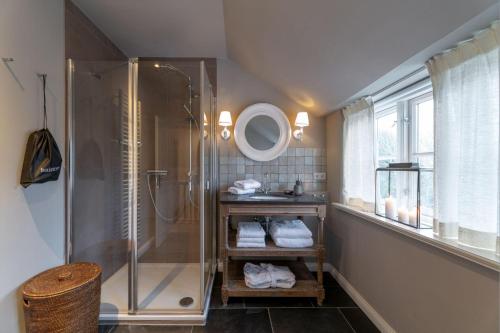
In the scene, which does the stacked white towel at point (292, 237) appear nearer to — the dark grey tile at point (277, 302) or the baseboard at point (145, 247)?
the dark grey tile at point (277, 302)

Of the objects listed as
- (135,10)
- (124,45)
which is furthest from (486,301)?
(124,45)

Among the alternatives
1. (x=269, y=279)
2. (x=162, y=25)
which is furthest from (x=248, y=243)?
(x=162, y=25)

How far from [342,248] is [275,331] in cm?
108

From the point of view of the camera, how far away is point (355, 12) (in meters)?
1.29

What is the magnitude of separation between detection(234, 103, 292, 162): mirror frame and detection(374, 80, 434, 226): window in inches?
38.5

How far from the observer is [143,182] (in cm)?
224

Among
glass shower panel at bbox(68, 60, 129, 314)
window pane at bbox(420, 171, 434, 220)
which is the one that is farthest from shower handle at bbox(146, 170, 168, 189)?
window pane at bbox(420, 171, 434, 220)

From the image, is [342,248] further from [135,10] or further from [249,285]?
[135,10]

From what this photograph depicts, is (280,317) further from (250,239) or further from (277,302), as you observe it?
(250,239)

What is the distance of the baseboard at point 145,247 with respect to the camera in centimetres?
214

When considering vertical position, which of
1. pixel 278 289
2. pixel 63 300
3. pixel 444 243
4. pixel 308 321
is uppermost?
pixel 444 243

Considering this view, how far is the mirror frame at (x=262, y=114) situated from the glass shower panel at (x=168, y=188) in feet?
2.23

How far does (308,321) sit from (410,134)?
1.66 m

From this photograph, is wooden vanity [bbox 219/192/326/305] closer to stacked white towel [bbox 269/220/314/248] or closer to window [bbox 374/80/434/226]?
stacked white towel [bbox 269/220/314/248]
